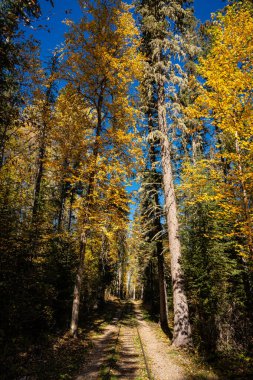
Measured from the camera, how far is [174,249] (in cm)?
966

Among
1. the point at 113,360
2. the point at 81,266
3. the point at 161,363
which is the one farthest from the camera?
the point at 81,266

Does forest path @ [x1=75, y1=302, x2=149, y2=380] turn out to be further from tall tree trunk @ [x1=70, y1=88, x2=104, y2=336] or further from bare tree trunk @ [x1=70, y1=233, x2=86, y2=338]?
tall tree trunk @ [x1=70, y1=88, x2=104, y2=336]

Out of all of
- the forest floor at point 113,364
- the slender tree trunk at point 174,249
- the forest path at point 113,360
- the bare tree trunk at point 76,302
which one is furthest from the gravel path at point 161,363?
the bare tree trunk at point 76,302

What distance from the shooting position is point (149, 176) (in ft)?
47.9

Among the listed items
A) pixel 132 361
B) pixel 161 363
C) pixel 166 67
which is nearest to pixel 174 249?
pixel 161 363

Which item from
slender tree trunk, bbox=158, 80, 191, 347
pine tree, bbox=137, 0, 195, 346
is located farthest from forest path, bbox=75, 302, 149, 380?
pine tree, bbox=137, 0, 195, 346

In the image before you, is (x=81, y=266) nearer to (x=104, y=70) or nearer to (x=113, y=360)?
(x=113, y=360)

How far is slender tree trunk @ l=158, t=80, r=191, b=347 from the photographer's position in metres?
8.62

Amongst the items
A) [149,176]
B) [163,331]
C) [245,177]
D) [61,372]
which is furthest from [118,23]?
[163,331]

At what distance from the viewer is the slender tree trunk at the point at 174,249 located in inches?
340

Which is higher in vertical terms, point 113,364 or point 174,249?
point 174,249

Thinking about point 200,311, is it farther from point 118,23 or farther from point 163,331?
point 118,23

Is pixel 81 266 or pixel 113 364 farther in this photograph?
pixel 81 266

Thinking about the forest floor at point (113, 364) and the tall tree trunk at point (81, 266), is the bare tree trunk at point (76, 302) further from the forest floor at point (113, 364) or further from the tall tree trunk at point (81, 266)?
the forest floor at point (113, 364)
